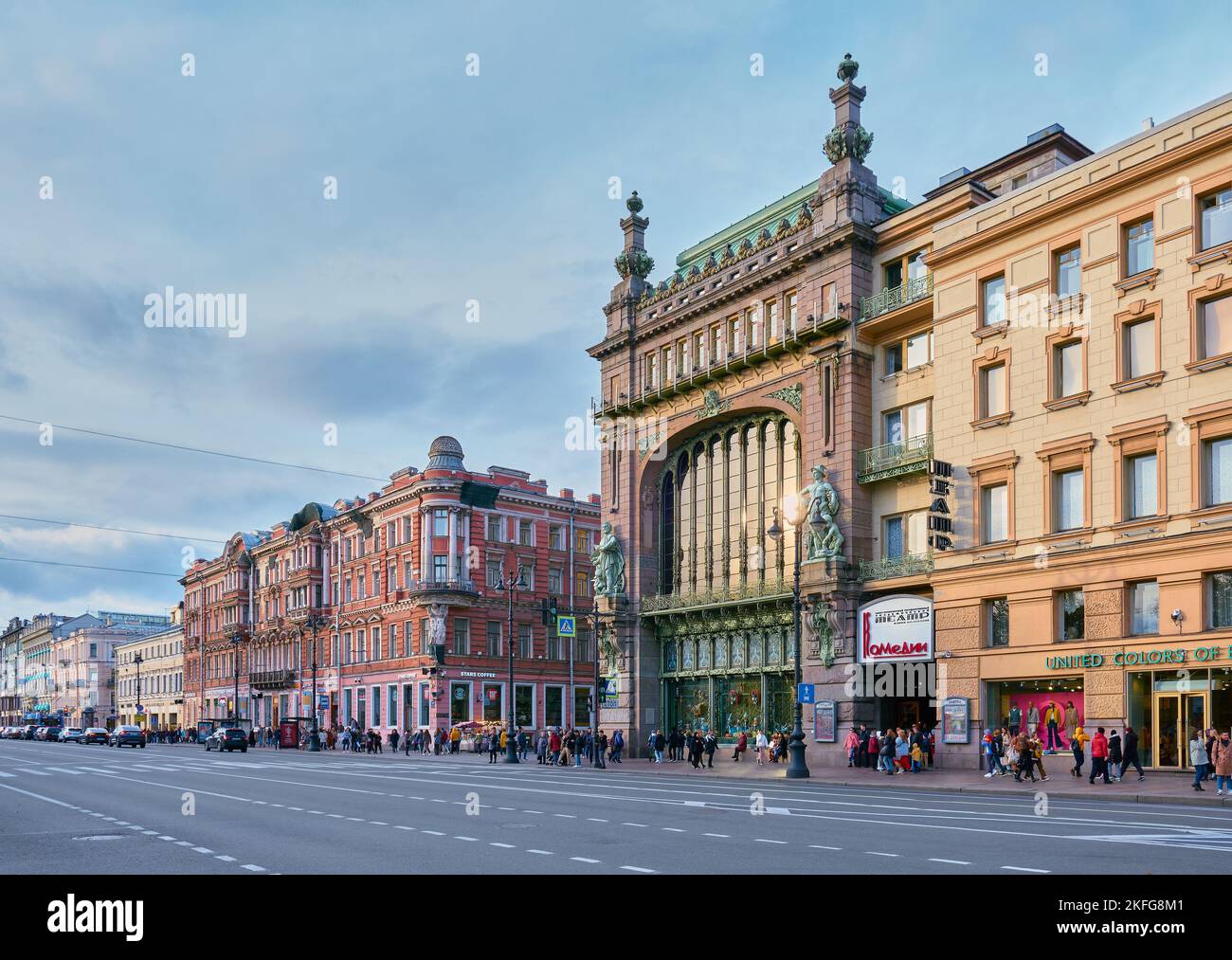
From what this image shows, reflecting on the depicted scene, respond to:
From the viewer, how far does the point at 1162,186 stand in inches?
1341

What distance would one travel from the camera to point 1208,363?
105ft

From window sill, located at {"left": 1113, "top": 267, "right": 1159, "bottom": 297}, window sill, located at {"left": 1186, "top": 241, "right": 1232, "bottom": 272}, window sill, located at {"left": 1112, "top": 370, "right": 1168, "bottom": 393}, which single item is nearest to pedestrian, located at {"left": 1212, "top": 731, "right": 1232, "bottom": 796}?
window sill, located at {"left": 1112, "top": 370, "right": 1168, "bottom": 393}

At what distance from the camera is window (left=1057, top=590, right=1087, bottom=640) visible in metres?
35.4

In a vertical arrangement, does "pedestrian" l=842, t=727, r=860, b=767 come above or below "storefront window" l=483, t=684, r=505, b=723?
above

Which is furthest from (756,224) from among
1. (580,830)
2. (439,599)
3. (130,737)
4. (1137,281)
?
(130,737)

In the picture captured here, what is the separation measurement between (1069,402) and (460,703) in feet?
156

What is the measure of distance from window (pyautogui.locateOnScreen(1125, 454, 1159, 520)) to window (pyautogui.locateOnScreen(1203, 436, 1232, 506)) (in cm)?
143

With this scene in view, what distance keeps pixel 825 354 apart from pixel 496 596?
37153mm

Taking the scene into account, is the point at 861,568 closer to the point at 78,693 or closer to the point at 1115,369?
the point at 1115,369

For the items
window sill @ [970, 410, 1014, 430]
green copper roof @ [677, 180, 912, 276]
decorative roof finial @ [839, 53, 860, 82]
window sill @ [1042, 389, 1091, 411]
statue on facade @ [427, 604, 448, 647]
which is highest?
decorative roof finial @ [839, 53, 860, 82]

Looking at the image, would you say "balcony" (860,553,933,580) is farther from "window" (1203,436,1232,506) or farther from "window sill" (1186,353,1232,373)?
"window sill" (1186,353,1232,373)

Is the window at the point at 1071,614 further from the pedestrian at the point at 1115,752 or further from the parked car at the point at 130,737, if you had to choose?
the parked car at the point at 130,737

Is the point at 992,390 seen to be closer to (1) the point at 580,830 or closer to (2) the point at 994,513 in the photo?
(2) the point at 994,513
